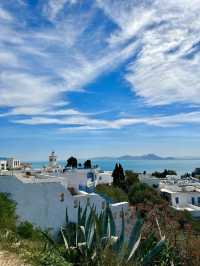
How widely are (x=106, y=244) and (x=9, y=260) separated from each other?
5.45ft

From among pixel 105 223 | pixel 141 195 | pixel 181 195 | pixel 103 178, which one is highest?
pixel 105 223

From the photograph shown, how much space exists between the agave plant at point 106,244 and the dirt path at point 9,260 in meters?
1.12

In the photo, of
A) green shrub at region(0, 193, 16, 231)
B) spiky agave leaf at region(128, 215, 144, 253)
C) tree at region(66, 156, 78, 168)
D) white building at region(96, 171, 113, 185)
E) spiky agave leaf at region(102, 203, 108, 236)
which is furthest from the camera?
tree at region(66, 156, 78, 168)

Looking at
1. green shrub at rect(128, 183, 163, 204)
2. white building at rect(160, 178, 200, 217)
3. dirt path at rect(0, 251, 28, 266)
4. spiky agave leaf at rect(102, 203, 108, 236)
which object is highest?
spiky agave leaf at rect(102, 203, 108, 236)

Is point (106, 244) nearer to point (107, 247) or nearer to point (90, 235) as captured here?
point (107, 247)

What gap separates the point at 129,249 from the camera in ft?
17.9

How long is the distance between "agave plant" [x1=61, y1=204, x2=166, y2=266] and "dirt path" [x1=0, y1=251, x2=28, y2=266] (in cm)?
112

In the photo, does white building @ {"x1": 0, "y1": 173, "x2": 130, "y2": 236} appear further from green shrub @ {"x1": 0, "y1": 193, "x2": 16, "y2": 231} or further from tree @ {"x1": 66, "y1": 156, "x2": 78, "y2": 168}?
tree @ {"x1": 66, "y1": 156, "x2": 78, "y2": 168}

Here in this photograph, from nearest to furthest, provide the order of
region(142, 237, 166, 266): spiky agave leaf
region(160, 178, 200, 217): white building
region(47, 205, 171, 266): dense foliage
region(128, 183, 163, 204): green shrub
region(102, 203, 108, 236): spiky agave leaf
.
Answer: region(47, 205, 171, 266): dense foliage < region(142, 237, 166, 266): spiky agave leaf < region(102, 203, 108, 236): spiky agave leaf < region(128, 183, 163, 204): green shrub < region(160, 178, 200, 217): white building

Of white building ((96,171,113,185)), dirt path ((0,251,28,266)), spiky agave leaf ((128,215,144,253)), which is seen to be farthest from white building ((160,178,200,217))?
dirt path ((0,251,28,266))

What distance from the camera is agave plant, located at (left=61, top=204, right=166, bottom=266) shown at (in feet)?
16.8

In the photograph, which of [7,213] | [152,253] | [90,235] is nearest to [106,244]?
[90,235]

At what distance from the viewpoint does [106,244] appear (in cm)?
539

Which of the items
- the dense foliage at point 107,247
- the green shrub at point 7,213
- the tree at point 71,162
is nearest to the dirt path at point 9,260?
the dense foliage at point 107,247
